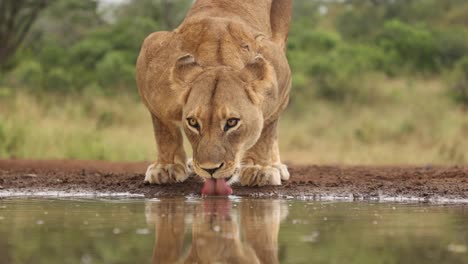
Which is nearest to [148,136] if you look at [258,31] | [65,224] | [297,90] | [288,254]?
[297,90]

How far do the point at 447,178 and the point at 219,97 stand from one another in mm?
2680

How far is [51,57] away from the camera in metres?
22.2

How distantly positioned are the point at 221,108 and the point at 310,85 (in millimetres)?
13300

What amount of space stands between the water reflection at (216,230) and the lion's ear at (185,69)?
2.63 ft

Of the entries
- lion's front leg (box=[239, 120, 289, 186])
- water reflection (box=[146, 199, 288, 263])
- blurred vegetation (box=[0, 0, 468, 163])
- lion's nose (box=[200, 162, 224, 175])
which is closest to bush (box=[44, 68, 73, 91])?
blurred vegetation (box=[0, 0, 468, 163])

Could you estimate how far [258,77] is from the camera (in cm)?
714

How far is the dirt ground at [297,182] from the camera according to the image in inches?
300

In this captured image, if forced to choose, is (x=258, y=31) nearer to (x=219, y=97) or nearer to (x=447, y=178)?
(x=219, y=97)

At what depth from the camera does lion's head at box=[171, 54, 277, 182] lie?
658cm

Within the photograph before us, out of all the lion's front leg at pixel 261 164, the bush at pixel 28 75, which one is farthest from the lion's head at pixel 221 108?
the bush at pixel 28 75

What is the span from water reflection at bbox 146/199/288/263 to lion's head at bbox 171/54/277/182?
30 centimetres

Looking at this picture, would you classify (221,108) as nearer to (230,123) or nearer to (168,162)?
(230,123)

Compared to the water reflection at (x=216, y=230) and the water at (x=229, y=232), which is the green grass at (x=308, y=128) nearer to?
the water at (x=229, y=232)

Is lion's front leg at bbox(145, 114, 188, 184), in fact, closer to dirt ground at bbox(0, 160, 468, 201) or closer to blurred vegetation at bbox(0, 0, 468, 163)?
dirt ground at bbox(0, 160, 468, 201)
